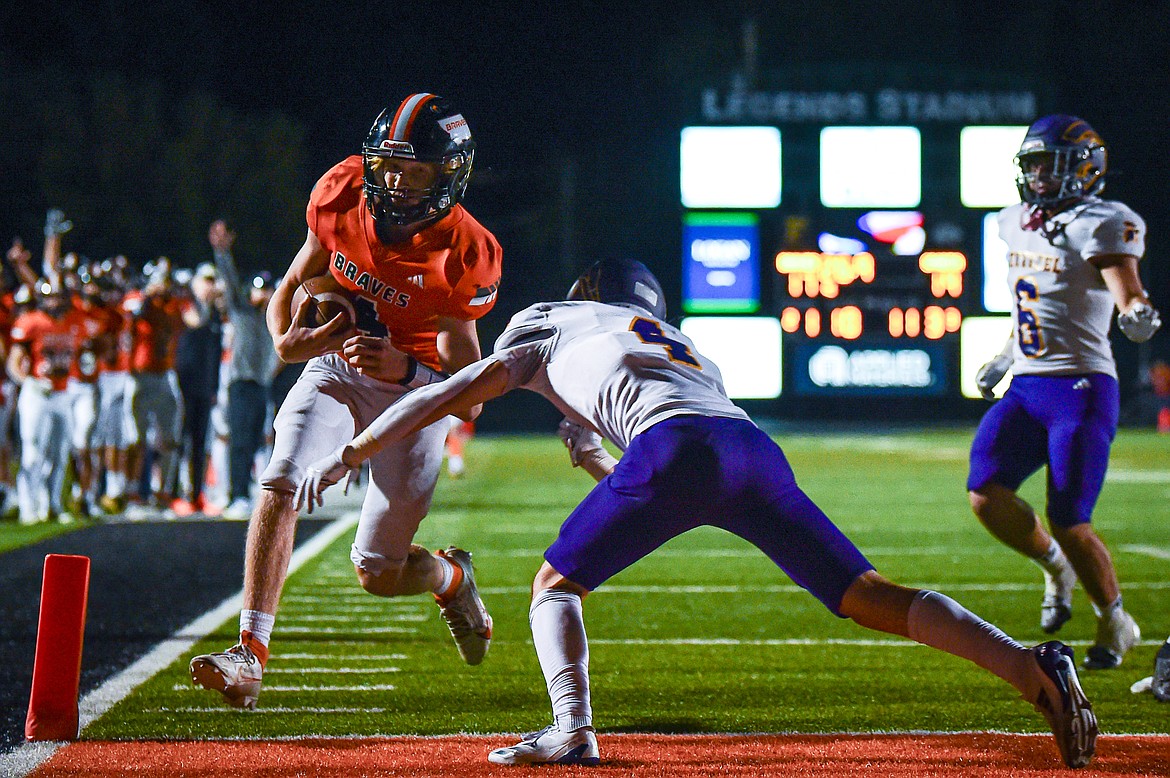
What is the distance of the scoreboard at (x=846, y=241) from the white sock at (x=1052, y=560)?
15.1 meters

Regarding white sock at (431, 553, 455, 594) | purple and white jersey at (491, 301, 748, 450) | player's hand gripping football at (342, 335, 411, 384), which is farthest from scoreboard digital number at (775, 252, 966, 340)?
purple and white jersey at (491, 301, 748, 450)

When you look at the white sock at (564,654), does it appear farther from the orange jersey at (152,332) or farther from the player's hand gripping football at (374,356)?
the orange jersey at (152,332)

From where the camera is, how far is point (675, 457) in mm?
3504

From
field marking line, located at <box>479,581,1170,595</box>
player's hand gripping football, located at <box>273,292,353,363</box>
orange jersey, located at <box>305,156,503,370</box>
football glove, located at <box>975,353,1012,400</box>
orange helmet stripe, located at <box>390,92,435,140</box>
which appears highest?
orange helmet stripe, located at <box>390,92,435,140</box>

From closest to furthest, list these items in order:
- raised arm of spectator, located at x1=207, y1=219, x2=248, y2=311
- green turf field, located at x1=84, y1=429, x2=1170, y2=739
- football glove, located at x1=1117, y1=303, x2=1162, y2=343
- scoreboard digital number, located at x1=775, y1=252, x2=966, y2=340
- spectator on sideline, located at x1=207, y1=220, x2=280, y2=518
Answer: green turf field, located at x1=84, y1=429, x2=1170, y2=739
football glove, located at x1=1117, y1=303, x2=1162, y2=343
raised arm of spectator, located at x1=207, y1=219, x2=248, y2=311
spectator on sideline, located at x1=207, y1=220, x2=280, y2=518
scoreboard digital number, located at x1=775, y1=252, x2=966, y2=340

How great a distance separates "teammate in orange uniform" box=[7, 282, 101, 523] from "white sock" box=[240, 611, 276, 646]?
22.9ft

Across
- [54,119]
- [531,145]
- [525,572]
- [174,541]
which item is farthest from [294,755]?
[531,145]

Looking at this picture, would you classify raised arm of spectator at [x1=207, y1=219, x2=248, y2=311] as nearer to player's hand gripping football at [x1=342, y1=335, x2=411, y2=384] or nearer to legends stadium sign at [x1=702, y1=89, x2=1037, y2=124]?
player's hand gripping football at [x1=342, y1=335, x2=411, y2=384]

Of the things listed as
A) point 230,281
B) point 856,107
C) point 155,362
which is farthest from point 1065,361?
point 856,107

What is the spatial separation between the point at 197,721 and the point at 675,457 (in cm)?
181

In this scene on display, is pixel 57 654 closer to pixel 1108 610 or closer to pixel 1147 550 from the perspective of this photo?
pixel 1108 610

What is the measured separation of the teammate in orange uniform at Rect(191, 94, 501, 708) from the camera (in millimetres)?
4340

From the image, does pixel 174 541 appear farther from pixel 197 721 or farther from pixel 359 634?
pixel 197 721

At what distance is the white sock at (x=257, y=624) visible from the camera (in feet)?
13.8
